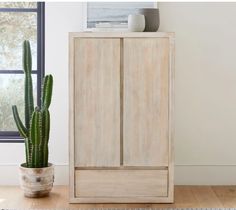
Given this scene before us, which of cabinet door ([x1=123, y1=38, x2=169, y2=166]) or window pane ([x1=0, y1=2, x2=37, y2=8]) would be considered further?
window pane ([x1=0, y1=2, x2=37, y2=8])

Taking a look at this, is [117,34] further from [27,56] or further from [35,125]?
[35,125]

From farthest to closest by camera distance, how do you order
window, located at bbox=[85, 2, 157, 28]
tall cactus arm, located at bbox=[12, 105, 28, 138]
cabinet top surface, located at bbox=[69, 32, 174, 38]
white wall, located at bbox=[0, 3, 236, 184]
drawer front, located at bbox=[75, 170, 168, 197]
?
white wall, located at bbox=[0, 3, 236, 184]
window, located at bbox=[85, 2, 157, 28]
tall cactus arm, located at bbox=[12, 105, 28, 138]
drawer front, located at bbox=[75, 170, 168, 197]
cabinet top surface, located at bbox=[69, 32, 174, 38]

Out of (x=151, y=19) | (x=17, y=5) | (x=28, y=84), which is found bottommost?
(x=28, y=84)

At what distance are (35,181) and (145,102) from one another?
974 millimetres

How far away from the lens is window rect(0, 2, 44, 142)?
4.82 m

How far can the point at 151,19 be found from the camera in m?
4.41

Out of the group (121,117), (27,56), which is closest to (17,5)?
(27,56)

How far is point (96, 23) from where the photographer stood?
4.62 m

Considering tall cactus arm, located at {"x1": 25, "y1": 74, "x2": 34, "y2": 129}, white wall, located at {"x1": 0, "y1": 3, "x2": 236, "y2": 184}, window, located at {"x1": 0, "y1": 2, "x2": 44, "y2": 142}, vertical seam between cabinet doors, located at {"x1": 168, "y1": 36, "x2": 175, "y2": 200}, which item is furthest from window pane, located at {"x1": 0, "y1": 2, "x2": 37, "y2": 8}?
vertical seam between cabinet doors, located at {"x1": 168, "y1": 36, "x2": 175, "y2": 200}

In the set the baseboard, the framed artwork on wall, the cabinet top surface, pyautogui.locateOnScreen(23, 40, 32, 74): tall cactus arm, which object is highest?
the framed artwork on wall

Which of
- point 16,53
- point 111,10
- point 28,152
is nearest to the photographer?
point 28,152

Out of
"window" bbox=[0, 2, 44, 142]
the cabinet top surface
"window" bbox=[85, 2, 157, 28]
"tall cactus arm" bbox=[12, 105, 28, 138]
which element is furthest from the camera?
"window" bbox=[0, 2, 44, 142]

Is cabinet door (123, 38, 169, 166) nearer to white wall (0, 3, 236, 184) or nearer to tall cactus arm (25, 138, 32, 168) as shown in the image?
white wall (0, 3, 236, 184)

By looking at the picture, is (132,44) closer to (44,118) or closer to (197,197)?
(44,118)
